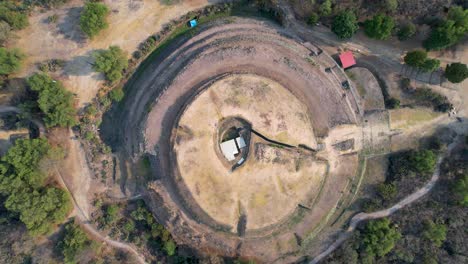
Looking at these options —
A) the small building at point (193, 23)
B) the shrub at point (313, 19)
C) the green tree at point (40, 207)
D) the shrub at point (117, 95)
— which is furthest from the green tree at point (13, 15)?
the shrub at point (313, 19)

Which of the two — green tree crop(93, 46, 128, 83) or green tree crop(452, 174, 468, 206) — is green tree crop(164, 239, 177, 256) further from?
green tree crop(452, 174, 468, 206)

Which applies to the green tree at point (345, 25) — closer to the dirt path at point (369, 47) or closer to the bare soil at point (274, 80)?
the dirt path at point (369, 47)

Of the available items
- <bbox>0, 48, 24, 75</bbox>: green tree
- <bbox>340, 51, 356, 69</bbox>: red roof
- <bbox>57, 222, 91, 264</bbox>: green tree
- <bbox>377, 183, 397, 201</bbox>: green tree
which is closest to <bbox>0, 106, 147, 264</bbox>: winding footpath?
<bbox>57, 222, 91, 264</bbox>: green tree

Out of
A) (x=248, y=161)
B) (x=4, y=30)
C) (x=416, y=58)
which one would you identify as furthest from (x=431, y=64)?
(x=4, y=30)

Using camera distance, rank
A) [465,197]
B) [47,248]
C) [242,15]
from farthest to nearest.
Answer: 1. [242,15]
2. [47,248]
3. [465,197]

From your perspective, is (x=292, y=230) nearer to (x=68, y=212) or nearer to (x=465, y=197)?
(x=465, y=197)

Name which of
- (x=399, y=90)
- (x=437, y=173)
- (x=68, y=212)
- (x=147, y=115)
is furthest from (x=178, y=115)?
(x=437, y=173)
